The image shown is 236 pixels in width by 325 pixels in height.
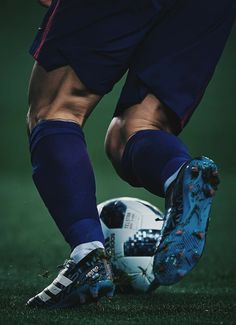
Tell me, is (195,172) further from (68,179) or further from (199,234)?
(68,179)

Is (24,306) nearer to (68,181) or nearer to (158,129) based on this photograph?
(68,181)

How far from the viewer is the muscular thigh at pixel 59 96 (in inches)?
90.0

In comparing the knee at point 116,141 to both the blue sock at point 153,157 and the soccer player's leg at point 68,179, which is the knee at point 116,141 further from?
the soccer player's leg at point 68,179

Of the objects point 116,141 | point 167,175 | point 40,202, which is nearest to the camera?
point 167,175

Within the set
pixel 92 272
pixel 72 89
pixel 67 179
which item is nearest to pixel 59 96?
pixel 72 89

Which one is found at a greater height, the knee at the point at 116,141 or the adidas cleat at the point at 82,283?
the knee at the point at 116,141

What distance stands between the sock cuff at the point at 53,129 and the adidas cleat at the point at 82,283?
13.9 inches

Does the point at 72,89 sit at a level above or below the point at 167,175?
above

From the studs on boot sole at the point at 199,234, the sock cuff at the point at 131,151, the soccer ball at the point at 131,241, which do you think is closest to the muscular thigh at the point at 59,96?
the sock cuff at the point at 131,151

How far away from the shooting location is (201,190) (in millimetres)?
2123

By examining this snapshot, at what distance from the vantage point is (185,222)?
209 centimetres

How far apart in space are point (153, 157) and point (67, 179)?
251mm

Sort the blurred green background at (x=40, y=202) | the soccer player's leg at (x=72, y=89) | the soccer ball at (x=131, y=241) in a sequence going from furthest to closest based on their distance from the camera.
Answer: the soccer ball at (x=131, y=241), the blurred green background at (x=40, y=202), the soccer player's leg at (x=72, y=89)

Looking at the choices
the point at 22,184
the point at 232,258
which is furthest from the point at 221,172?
the point at 232,258
